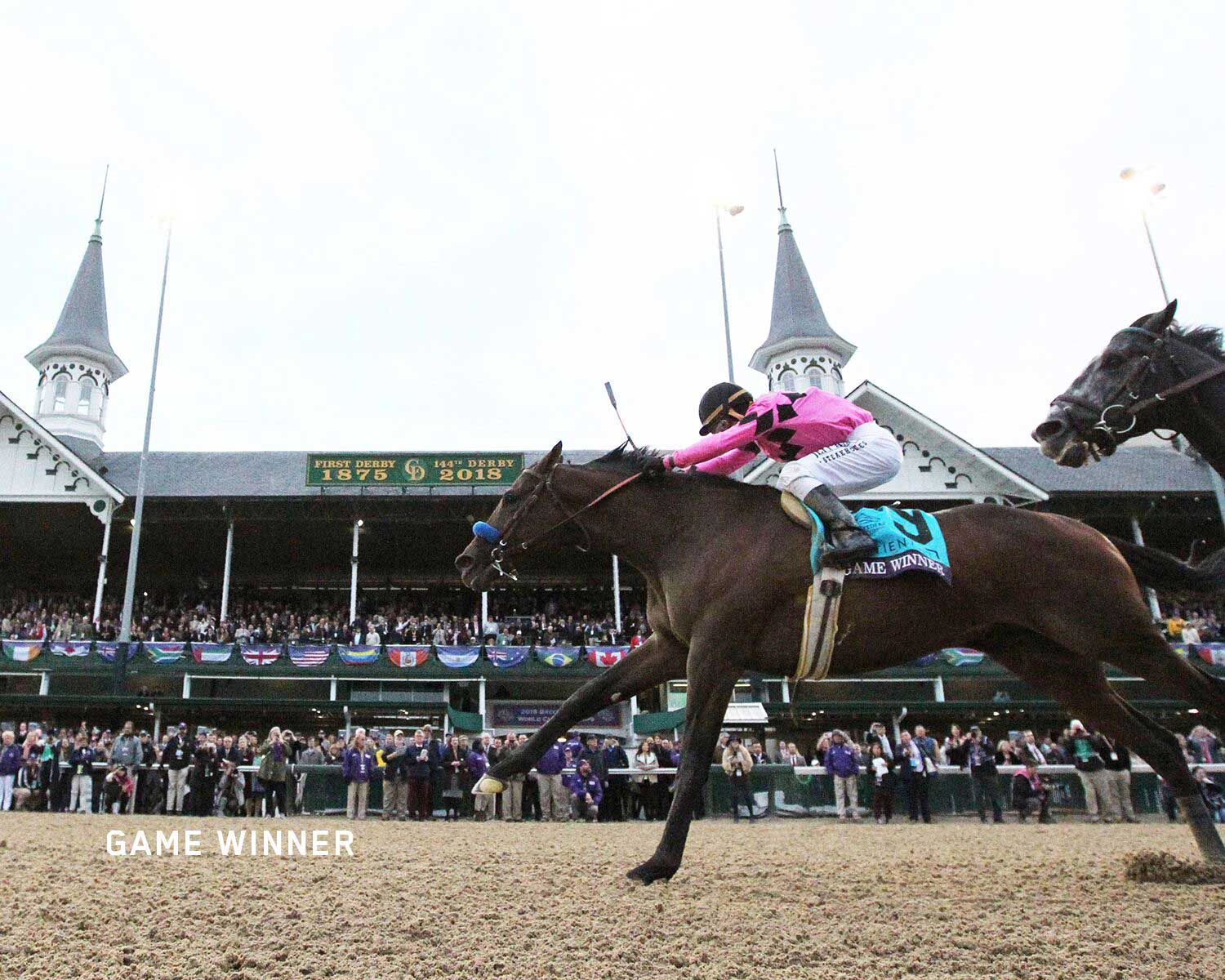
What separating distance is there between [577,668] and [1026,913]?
25169mm

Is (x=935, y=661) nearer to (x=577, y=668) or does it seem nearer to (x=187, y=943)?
(x=577, y=668)

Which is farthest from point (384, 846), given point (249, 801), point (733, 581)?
point (249, 801)

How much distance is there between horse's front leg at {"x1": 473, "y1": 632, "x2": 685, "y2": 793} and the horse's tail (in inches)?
112

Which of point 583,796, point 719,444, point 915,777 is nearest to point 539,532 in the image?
point 719,444

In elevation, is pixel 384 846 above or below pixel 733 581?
below

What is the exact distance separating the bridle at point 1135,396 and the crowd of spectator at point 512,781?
519 inches

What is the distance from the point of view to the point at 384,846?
8047mm

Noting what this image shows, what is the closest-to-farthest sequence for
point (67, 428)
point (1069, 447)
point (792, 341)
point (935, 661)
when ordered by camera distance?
point (1069, 447), point (935, 661), point (67, 428), point (792, 341)

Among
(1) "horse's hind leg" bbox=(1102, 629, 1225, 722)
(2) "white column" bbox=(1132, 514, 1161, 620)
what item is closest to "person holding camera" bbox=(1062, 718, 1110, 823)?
(1) "horse's hind leg" bbox=(1102, 629, 1225, 722)

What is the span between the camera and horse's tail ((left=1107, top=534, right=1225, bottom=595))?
5812 mm

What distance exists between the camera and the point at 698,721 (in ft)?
17.6

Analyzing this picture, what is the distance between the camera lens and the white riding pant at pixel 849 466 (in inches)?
228

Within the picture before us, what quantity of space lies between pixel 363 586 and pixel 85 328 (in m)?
17.7

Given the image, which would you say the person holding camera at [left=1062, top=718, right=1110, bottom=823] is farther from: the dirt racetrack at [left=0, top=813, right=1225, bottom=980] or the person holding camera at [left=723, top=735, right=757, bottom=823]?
the dirt racetrack at [left=0, top=813, right=1225, bottom=980]
